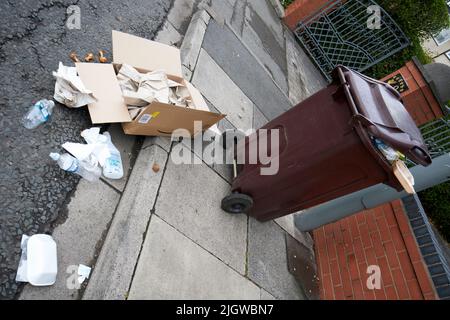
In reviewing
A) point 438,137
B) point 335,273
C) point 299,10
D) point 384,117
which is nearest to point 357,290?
point 335,273

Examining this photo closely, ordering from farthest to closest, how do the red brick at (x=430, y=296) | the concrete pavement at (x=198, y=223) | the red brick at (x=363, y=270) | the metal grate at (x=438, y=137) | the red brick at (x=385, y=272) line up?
the metal grate at (x=438, y=137) < the red brick at (x=363, y=270) < the red brick at (x=385, y=272) < the red brick at (x=430, y=296) < the concrete pavement at (x=198, y=223)

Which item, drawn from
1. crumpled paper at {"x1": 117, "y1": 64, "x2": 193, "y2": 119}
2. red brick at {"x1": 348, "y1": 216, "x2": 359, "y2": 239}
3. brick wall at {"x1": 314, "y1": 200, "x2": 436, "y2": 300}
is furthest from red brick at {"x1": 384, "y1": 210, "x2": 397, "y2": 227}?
crumpled paper at {"x1": 117, "y1": 64, "x2": 193, "y2": 119}

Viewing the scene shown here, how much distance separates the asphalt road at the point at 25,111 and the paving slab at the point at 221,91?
104 centimetres

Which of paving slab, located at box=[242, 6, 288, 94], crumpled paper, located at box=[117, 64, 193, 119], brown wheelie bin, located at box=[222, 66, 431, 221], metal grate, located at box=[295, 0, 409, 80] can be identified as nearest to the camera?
brown wheelie bin, located at box=[222, 66, 431, 221]

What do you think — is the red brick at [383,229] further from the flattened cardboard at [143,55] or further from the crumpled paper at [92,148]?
the crumpled paper at [92,148]

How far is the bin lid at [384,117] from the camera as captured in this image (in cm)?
226

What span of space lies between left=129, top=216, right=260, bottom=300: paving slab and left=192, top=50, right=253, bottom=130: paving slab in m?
1.72

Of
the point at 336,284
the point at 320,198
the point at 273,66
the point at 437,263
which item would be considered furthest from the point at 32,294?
the point at 273,66

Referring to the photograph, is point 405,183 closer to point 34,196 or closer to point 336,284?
point 336,284

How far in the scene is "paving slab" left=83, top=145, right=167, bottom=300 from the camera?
88.7 inches

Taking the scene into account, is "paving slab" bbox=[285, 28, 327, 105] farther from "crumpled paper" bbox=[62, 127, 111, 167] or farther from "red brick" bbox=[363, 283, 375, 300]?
"crumpled paper" bbox=[62, 127, 111, 167]

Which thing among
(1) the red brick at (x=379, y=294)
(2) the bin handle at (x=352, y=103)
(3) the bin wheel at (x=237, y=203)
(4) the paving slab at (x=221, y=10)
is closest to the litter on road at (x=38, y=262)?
(3) the bin wheel at (x=237, y=203)

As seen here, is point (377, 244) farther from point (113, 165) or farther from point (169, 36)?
point (169, 36)
